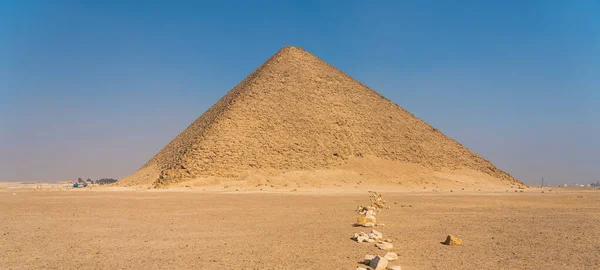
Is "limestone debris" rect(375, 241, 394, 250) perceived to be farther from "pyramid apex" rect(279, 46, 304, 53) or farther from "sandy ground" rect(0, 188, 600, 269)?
"pyramid apex" rect(279, 46, 304, 53)

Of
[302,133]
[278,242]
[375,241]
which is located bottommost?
[278,242]

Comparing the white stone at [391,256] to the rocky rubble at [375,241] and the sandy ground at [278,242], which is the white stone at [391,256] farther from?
the sandy ground at [278,242]

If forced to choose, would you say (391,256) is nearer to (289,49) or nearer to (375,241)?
(375,241)

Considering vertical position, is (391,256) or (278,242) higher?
(391,256)

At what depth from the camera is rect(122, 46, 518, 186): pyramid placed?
142 feet

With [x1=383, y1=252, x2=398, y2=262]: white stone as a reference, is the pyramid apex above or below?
above

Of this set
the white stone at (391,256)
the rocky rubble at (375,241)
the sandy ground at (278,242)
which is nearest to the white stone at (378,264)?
the rocky rubble at (375,241)

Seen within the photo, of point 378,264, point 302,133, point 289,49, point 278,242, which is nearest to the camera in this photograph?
point 378,264

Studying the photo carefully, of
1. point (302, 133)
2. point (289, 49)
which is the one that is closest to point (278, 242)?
point (302, 133)

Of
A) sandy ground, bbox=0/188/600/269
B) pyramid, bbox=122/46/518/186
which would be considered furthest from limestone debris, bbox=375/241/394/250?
pyramid, bbox=122/46/518/186

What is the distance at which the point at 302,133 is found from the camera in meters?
48.9

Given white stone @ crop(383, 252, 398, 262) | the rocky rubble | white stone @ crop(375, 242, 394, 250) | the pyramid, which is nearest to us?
the rocky rubble

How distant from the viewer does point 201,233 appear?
11.2 metres

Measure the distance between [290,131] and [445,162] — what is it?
59.0 ft
